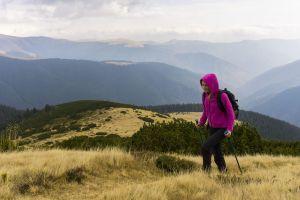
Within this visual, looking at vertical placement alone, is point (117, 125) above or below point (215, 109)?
below

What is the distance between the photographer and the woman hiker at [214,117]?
29.6 ft

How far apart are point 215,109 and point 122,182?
2.69 meters

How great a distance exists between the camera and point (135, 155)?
11.3 m

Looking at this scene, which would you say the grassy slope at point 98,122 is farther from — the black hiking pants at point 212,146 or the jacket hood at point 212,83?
the jacket hood at point 212,83

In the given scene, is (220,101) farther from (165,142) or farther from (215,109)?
(165,142)

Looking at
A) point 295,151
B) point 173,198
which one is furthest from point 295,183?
point 295,151

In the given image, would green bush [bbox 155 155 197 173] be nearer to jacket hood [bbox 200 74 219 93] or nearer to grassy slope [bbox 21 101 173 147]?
jacket hood [bbox 200 74 219 93]

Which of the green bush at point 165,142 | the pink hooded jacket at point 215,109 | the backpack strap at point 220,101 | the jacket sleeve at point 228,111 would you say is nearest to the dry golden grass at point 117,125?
the green bush at point 165,142

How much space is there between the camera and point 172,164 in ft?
34.8

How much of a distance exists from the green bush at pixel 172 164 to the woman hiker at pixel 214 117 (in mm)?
1120

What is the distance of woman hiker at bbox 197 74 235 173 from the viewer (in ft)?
29.6

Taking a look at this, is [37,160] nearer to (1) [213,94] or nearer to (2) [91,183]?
(2) [91,183]

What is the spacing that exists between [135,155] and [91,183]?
301cm

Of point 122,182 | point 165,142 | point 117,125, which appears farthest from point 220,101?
point 117,125
